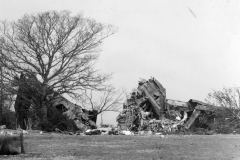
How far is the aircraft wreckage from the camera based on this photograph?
1179 inches

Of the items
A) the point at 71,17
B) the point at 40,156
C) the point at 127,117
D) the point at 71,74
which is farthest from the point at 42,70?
the point at 40,156

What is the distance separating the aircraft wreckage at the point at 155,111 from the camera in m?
30.0

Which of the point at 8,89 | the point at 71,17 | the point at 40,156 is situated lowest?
the point at 40,156

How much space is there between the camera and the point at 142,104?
31.5 meters

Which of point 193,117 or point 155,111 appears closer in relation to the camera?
point 193,117

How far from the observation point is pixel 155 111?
1240 inches

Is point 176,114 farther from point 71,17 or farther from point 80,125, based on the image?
point 71,17

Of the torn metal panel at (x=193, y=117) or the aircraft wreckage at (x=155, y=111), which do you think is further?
the torn metal panel at (x=193, y=117)

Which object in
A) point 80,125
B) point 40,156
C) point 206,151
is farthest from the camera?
point 80,125

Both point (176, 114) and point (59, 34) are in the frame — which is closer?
point (59, 34)

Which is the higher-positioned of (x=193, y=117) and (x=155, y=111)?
(x=155, y=111)

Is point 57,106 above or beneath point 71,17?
beneath

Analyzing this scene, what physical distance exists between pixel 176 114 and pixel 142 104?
2889 millimetres

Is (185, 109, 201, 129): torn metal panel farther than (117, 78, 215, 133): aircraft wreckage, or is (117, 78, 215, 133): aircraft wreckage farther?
(185, 109, 201, 129): torn metal panel
